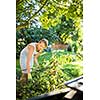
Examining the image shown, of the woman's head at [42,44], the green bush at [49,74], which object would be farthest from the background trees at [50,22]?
the green bush at [49,74]

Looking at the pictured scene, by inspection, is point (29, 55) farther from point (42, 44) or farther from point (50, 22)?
point (50, 22)

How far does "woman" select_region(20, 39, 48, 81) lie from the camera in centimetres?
204

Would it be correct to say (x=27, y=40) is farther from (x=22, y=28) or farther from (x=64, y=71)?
(x=64, y=71)

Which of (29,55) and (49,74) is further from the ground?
(29,55)

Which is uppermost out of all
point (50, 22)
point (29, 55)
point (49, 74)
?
point (50, 22)

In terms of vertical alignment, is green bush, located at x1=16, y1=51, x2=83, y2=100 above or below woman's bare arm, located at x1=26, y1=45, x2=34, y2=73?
below

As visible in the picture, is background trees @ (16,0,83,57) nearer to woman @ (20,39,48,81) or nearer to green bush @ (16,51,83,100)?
woman @ (20,39,48,81)

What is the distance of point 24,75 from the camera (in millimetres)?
2045

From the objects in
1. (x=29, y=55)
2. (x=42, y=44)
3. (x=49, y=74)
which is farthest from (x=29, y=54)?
(x=49, y=74)

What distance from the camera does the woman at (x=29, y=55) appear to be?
80.5 inches

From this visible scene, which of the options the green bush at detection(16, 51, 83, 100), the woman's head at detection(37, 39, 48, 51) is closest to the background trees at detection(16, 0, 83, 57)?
the woman's head at detection(37, 39, 48, 51)

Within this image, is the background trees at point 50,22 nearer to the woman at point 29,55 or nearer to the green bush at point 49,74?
the woman at point 29,55

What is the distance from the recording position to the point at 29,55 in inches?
82.1
